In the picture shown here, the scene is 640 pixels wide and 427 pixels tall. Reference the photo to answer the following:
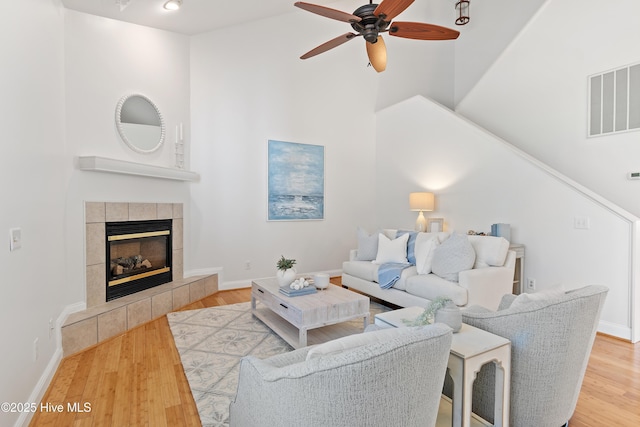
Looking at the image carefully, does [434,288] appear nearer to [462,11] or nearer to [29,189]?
[29,189]

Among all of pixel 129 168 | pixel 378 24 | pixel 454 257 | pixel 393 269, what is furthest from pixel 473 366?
pixel 129 168

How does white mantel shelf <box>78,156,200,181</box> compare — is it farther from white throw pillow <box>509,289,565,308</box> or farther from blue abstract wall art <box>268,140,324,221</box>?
white throw pillow <box>509,289,565,308</box>

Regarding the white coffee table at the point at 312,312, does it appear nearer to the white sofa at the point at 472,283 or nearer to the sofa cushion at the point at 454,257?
the white sofa at the point at 472,283

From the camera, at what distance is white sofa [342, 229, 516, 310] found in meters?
3.10

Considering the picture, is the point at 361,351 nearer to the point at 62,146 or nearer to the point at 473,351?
the point at 473,351

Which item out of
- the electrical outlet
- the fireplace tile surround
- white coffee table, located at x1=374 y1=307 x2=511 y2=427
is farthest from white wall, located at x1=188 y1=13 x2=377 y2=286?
white coffee table, located at x1=374 y1=307 x2=511 y2=427

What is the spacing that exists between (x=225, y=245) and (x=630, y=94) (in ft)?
16.6

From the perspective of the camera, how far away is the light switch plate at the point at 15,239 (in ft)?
5.82

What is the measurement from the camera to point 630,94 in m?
3.59

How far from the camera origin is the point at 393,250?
4070mm

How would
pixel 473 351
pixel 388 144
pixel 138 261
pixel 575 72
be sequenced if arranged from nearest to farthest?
1. pixel 473 351
2. pixel 138 261
3. pixel 575 72
4. pixel 388 144

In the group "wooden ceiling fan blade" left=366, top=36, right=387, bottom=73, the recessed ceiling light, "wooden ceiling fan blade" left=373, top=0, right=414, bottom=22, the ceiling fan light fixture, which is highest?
the ceiling fan light fixture

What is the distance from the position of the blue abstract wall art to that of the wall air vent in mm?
3518

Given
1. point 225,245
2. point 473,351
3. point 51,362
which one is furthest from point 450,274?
point 51,362
